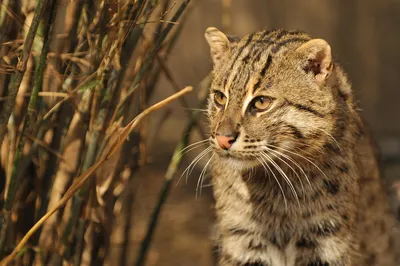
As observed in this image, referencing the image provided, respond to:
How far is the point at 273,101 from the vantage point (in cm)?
438

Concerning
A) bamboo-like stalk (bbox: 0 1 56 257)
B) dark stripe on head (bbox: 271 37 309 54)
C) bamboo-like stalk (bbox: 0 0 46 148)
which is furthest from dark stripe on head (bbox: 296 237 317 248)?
bamboo-like stalk (bbox: 0 0 46 148)

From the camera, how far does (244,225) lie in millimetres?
4781

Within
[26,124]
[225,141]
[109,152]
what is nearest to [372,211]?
[225,141]

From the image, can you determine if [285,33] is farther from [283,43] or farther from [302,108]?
[302,108]

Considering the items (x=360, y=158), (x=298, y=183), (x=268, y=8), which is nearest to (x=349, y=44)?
(x=268, y=8)

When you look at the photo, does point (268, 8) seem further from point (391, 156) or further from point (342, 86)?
point (342, 86)

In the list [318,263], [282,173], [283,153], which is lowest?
→ [318,263]

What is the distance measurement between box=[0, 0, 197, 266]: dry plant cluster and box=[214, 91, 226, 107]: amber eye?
382mm

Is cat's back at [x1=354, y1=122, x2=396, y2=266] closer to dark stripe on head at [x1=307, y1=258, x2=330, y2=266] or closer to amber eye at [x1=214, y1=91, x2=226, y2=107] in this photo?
dark stripe on head at [x1=307, y1=258, x2=330, y2=266]

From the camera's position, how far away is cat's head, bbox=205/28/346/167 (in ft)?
14.0

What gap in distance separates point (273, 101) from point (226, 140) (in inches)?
14.0

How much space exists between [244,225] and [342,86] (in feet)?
3.08

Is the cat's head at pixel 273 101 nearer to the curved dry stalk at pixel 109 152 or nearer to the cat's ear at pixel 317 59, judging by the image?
the cat's ear at pixel 317 59

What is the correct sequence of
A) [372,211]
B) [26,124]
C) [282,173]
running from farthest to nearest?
[372,211]
[282,173]
[26,124]
